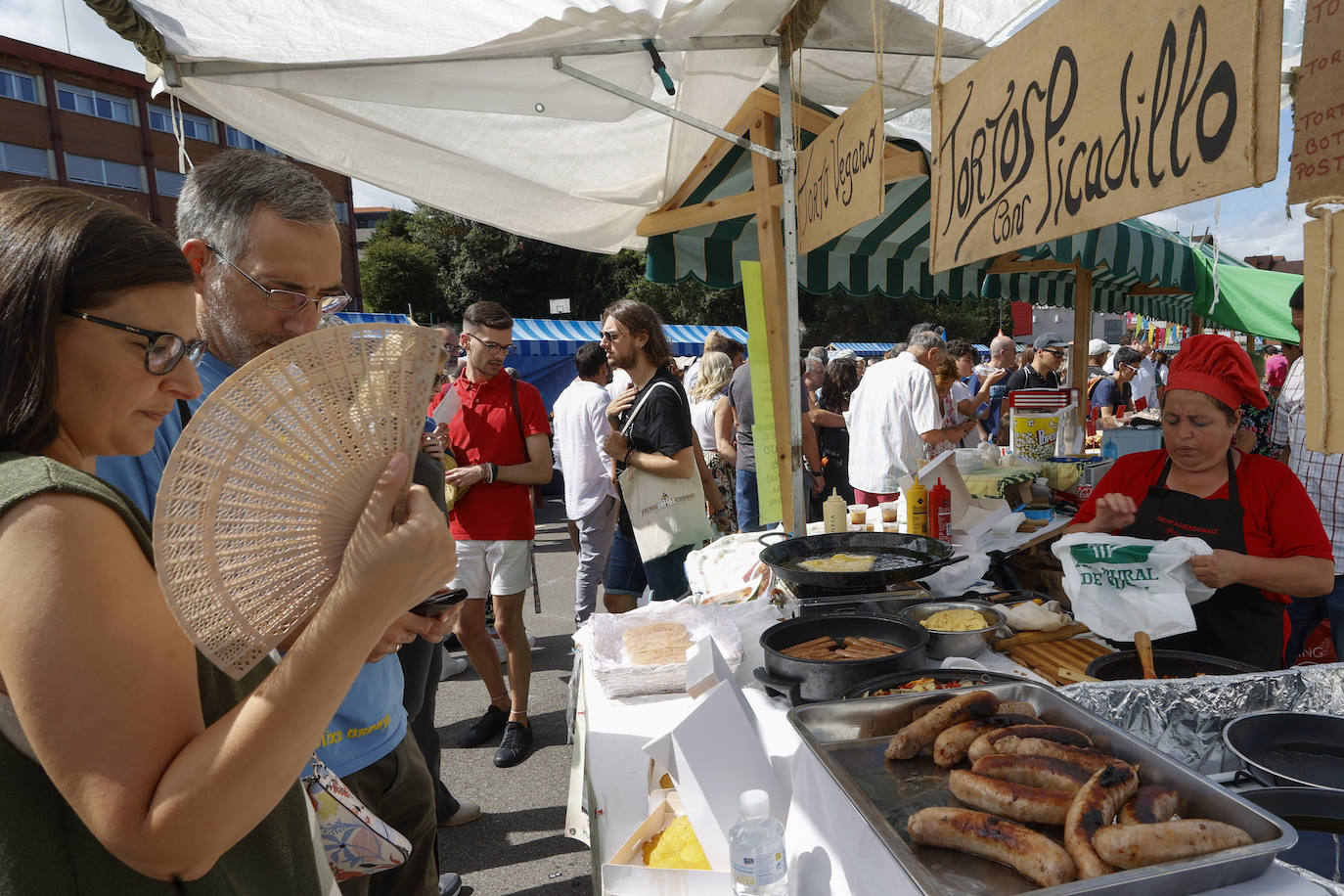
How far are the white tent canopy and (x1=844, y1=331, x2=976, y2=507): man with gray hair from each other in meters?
2.26

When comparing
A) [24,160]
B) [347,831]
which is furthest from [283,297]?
[24,160]

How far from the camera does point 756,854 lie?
116 centimetres

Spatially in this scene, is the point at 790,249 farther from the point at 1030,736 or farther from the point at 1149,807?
the point at 1149,807

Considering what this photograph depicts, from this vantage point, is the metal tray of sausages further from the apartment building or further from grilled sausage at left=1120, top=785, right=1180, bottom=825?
the apartment building

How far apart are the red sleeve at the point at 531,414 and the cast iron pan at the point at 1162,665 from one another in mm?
2986

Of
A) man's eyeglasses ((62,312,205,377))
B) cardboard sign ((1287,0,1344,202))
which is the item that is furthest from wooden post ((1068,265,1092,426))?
man's eyeglasses ((62,312,205,377))

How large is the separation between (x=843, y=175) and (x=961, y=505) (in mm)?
1646

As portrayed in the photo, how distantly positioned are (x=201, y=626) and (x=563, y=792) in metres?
3.19

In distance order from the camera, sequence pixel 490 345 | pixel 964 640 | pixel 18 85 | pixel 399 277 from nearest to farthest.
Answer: pixel 964 640 → pixel 490 345 → pixel 18 85 → pixel 399 277

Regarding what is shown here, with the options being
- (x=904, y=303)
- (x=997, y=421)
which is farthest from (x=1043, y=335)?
(x=904, y=303)

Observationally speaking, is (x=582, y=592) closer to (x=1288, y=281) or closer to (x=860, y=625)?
(x=860, y=625)

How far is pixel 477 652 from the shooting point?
4051mm

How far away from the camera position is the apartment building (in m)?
31.5

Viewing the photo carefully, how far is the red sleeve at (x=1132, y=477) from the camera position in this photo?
2647 millimetres
